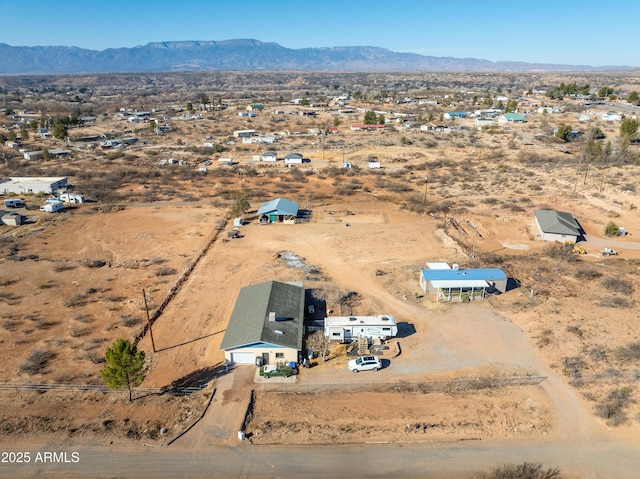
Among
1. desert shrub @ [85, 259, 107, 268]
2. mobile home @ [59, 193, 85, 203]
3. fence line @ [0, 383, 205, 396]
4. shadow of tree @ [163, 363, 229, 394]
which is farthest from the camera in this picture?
mobile home @ [59, 193, 85, 203]

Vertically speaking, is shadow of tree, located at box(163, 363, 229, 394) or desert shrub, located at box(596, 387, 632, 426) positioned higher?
desert shrub, located at box(596, 387, 632, 426)

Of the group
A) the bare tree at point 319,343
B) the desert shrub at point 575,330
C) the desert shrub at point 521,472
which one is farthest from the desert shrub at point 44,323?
the desert shrub at point 575,330

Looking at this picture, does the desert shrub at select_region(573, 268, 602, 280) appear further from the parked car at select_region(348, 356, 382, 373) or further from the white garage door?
the white garage door

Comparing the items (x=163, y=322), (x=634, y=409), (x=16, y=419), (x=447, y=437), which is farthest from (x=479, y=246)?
(x=16, y=419)

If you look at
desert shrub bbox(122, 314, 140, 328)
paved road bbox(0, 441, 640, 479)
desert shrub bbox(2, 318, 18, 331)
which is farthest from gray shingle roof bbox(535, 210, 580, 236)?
desert shrub bbox(2, 318, 18, 331)

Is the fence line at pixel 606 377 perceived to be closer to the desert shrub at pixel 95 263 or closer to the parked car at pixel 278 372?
the parked car at pixel 278 372

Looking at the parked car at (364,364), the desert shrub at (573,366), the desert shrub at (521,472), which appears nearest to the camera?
the desert shrub at (521,472)

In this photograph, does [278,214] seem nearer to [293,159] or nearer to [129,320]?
[129,320]
